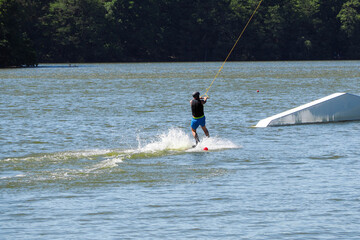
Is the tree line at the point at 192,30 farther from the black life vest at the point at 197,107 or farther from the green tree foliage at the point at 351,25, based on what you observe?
the black life vest at the point at 197,107

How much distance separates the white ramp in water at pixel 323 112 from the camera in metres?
27.8

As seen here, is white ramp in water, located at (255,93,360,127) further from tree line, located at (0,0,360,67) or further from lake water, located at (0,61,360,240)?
tree line, located at (0,0,360,67)

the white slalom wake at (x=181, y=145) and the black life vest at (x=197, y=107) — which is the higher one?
the black life vest at (x=197, y=107)

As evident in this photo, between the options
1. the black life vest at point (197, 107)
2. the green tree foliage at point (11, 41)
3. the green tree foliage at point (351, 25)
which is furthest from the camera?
the green tree foliage at point (351, 25)

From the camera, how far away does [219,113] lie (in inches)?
1358

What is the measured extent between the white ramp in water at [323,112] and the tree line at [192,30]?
12253cm

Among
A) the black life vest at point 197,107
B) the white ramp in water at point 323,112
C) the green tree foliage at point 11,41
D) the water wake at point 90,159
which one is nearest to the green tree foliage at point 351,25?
the green tree foliage at point 11,41

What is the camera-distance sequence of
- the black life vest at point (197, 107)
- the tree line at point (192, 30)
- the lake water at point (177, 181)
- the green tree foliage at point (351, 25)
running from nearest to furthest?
the lake water at point (177, 181) < the black life vest at point (197, 107) < the tree line at point (192, 30) < the green tree foliage at point (351, 25)

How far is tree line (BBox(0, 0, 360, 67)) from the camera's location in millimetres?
150250

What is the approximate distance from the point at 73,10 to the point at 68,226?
142 meters

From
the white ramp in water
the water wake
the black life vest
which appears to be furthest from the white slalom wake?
the white ramp in water

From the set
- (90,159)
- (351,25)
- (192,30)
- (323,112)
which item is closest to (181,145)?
(90,159)

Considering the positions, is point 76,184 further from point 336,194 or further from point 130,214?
point 336,194

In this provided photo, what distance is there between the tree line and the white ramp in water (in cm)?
12253
